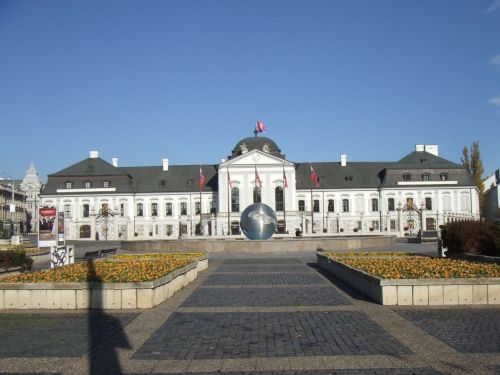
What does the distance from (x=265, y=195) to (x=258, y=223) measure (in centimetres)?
3831

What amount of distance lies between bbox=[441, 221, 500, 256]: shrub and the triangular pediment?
53.7 meters

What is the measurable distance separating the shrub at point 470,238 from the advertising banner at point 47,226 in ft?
57.4

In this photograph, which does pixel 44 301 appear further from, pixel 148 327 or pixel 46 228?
pixel 46 228

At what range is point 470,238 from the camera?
905 inches

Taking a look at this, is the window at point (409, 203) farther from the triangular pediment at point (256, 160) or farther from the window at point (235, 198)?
the window at point (235, 198)

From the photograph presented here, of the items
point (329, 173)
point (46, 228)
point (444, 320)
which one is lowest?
point (444, 320)

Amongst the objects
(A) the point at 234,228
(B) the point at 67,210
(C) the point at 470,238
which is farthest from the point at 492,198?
(C) the point at 470,238

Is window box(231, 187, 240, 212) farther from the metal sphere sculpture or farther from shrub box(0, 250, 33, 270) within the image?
shrub box(0, 250, 33, 270)

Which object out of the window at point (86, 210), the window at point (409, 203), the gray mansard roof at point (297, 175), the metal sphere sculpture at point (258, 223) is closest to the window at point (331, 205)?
the gray mansard roof at point (297, 175)

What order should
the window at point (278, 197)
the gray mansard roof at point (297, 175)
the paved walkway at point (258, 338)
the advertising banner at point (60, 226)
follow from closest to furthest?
the paved walkway at point (258, 338) → the advertising banner at point (60, 226) → the window at point (278, 197) → the gray mansard roof at point (297, 175)

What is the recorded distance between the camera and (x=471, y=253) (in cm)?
2250

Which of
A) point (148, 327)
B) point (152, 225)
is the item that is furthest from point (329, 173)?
point (148, 327)

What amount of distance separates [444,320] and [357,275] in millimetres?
4738

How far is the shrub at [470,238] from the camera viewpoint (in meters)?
21.8
